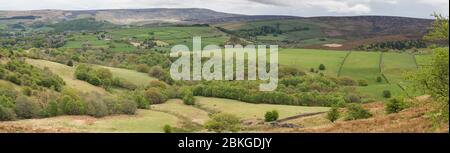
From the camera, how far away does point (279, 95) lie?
11075cm

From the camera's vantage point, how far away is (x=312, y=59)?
158 m

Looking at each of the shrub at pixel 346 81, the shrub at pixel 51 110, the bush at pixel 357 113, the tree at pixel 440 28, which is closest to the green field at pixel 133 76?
the shrub at pixel 51 110

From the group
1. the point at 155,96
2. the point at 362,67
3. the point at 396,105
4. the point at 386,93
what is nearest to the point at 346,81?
the point at 362,67

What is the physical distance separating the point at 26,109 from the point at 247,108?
135 feet

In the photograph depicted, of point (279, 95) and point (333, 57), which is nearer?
point (279, 95)

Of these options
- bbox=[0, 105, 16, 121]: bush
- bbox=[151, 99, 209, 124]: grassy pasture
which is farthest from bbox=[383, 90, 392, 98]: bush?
bbox=[0, 105, 16, 121]: bush

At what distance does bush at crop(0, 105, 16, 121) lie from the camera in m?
74.3

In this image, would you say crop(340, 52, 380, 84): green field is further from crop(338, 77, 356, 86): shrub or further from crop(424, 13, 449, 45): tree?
crop(424, 13, 449, 45): tree

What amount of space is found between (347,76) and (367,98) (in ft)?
80.4

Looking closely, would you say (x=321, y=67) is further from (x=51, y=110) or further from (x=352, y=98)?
(x=51, y=110)

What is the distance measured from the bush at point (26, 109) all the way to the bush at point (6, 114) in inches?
119

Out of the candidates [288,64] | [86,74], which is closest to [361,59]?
[288,64]

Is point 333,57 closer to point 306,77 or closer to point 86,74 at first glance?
point 306,77
